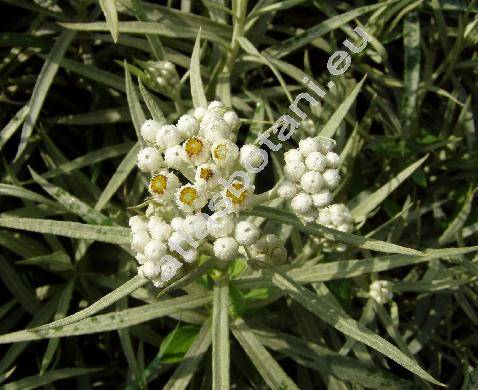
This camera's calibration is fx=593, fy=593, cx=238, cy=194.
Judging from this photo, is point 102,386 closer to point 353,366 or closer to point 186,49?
point 353,366

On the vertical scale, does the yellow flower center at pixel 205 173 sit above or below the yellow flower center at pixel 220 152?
below

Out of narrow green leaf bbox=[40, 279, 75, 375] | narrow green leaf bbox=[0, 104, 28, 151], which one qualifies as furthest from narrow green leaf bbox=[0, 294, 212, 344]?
narrow green leaf bbox=[0, 104, 28, 151]

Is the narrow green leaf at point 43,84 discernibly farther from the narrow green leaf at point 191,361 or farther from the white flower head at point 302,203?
the white flower head at point 302,203

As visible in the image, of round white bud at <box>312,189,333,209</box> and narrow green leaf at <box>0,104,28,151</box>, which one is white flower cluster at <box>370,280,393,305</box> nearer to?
round white bud at <box>312,189,333,209</box>

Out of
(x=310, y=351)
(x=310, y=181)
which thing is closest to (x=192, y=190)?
(x=310, y=181)

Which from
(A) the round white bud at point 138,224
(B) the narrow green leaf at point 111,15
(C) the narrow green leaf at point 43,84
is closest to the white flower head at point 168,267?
(A) the round white bud at point 138,224

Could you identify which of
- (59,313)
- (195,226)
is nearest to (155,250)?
(195,226)
